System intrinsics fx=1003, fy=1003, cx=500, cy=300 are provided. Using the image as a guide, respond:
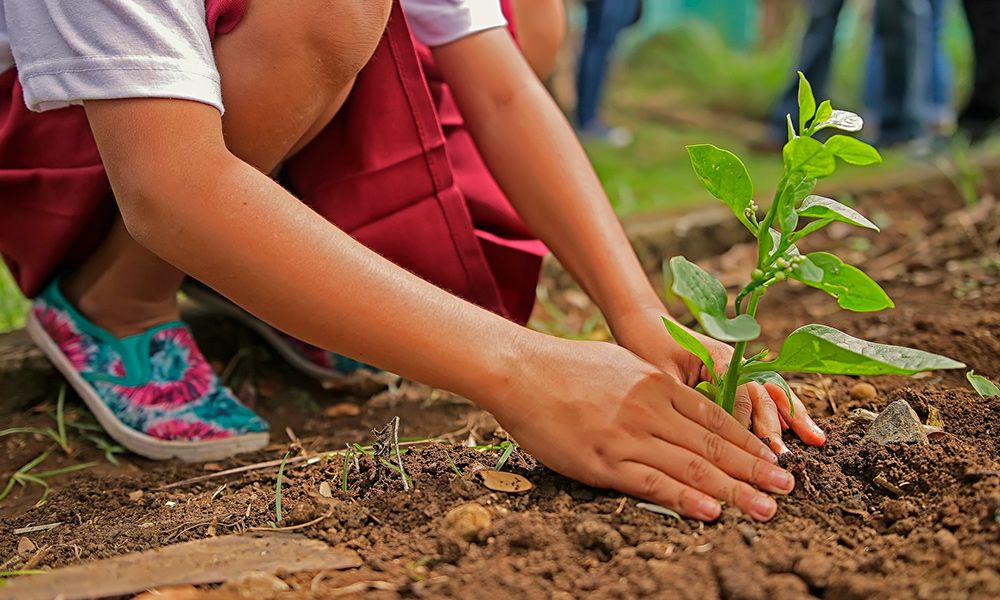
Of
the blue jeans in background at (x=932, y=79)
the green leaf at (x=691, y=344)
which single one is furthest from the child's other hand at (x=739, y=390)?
the blue jeans in background at (x=932, y=79)

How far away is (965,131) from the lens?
379 cm

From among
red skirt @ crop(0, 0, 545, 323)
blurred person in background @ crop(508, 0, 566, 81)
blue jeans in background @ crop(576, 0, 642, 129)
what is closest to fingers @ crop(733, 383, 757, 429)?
red skirt @ crop(0, 0, 545, 323)

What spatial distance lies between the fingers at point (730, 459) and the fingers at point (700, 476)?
0.01 metres

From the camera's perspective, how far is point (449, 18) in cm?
173

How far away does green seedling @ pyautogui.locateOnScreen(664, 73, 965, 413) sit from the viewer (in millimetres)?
1104

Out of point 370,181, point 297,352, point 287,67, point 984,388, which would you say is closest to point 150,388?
point 297,352

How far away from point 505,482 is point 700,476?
9.9 inches

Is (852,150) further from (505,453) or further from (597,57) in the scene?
(597,57)

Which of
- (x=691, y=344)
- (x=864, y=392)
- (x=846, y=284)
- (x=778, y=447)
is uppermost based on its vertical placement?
(x=846, y=284)

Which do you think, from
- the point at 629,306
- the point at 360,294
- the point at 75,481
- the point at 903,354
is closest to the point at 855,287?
the point at 903,354

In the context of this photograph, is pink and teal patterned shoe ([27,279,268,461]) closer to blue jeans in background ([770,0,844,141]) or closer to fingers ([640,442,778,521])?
fingers ([640,442,778,521])

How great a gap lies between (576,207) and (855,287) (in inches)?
24.2

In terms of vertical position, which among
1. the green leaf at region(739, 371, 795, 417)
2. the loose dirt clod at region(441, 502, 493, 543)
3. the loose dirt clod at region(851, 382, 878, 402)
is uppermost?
the green leaf at region(739, 371, 795, 417)

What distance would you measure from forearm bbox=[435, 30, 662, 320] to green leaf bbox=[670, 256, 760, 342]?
416 mm
